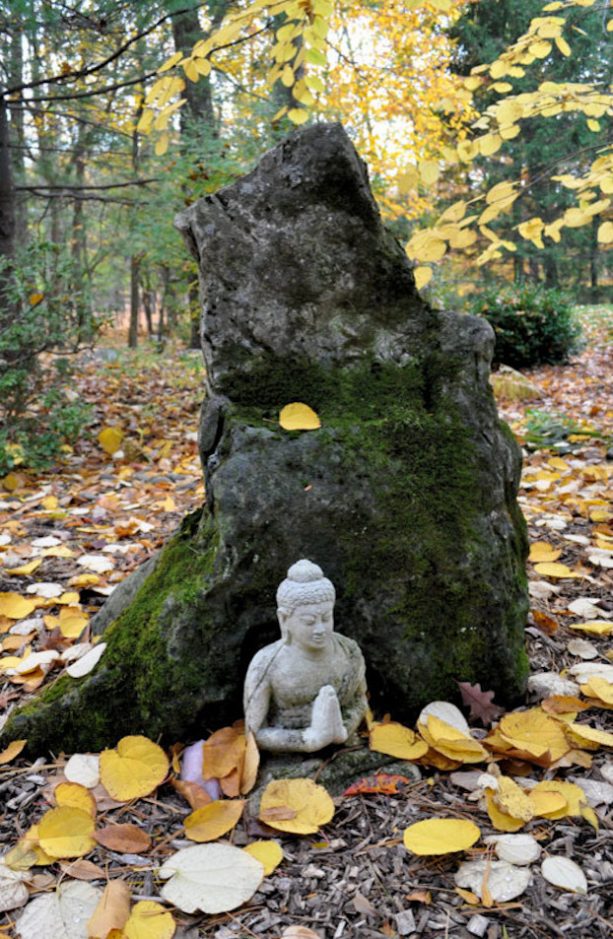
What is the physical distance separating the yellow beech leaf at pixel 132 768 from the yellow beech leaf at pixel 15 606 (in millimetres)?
1112

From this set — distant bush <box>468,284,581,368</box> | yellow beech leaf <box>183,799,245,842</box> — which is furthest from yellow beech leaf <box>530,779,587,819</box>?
distant bush <box>468,284,581,368</box>

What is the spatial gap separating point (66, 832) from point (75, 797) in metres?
0.14

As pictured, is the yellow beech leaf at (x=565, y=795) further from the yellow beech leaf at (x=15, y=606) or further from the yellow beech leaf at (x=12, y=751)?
the yellow beech leaf at (x=15, y=606)

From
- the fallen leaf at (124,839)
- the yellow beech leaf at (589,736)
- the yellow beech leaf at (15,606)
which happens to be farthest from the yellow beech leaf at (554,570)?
the yellow beech leaf at (15,606)

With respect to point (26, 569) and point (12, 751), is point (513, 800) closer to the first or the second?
point (12, 751)

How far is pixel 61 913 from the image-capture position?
5.16 feet

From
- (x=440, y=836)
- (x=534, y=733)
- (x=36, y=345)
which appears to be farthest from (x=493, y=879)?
(x=36, y=345)

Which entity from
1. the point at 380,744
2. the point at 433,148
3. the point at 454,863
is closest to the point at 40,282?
the point at 380,744

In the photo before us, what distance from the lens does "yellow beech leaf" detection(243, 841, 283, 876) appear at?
1.66 metres

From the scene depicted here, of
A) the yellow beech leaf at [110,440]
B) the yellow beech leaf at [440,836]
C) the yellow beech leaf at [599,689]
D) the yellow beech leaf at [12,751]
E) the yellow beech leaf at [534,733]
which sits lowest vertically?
the yellow beech leaf at [12,751]

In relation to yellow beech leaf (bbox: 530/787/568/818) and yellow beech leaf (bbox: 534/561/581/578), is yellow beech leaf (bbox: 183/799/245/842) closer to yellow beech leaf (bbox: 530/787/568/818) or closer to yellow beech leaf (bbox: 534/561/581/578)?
yellow beech leaf (bbox: 530/787/568/818)

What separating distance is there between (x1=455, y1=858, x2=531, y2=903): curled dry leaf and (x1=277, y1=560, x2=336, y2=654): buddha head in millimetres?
637

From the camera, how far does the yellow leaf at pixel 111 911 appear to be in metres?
1.49

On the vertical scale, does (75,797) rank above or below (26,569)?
below
